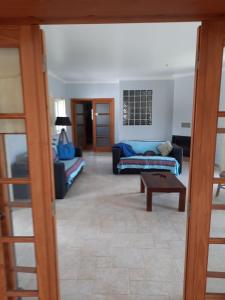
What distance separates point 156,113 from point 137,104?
726 millimetres

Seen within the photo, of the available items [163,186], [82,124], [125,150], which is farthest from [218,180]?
[82,124]

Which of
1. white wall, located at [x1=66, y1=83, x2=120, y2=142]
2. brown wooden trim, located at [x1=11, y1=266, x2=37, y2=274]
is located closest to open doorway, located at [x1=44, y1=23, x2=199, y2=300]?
white wall, located at [x1=66, y1=83, x2=120, y2=142]

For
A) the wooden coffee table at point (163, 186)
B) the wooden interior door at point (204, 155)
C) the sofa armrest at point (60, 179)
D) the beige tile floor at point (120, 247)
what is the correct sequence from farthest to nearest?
the sofa armrest at point (60, 179) → the wooden coffee table at point (163, 186) → the beige tile floor at point (120, 247) → the wooden interior door at point (204, 155)

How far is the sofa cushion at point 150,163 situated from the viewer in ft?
17.4

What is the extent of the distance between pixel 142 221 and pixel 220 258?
46.0 inches

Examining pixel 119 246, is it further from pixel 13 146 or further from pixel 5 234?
pixel 13 146

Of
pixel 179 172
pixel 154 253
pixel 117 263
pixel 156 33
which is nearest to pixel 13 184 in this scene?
pixel 117 263

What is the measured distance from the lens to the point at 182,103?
7.17 meters

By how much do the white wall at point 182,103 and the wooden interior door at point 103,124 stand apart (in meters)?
2.27

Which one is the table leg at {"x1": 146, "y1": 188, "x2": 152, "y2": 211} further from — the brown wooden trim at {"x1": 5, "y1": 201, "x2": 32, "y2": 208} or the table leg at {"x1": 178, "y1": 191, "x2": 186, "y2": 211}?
the brown wooden trim at {"x1": 5, "y1": 201, "x2": 32, "y2": 208}

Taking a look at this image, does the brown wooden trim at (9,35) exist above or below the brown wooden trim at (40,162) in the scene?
above

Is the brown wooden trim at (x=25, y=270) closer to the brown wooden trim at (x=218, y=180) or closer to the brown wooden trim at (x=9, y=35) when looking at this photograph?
the brown wooden trim at (x=218, y=180)

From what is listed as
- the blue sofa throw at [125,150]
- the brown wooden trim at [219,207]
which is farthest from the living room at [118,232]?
the blue sofa throw at [125,150]

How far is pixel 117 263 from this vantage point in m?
2.36
